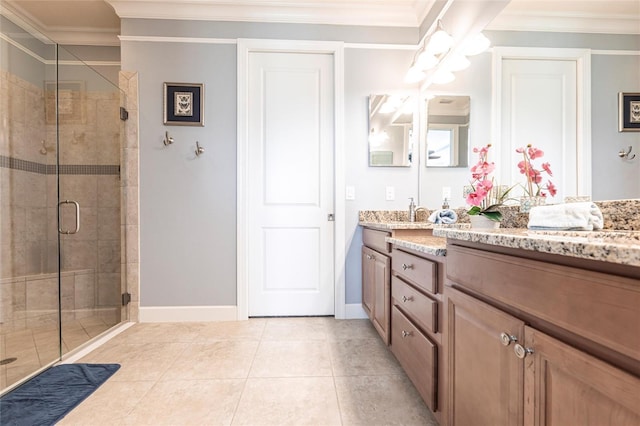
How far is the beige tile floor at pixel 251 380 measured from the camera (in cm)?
127

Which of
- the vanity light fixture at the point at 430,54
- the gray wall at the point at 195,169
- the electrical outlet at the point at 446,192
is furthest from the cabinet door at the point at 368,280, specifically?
the vanity light fixture at the point at 430,54

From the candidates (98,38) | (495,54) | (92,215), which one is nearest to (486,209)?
(495,54)

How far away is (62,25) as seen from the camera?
8.62 feet

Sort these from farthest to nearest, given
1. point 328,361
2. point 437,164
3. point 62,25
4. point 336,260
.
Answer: point 62,25 → point 336,260 → point 437,164 → point 328,361

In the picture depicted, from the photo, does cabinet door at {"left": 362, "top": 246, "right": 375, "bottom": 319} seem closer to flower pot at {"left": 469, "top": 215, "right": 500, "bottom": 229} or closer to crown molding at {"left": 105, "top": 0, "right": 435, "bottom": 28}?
flower pot at {"left": 469, "top": 215, "right": 500, "bottom": 229}

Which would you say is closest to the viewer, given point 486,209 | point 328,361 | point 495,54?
point 486,209

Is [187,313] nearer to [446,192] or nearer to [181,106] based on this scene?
[181,106]

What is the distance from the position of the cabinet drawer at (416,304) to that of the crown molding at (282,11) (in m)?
2.17

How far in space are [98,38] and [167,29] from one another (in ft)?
2.95

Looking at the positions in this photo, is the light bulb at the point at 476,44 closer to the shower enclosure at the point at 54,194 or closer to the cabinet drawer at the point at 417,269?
the cabinet drawer at the point at 417,269

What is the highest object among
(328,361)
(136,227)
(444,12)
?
(444,12)

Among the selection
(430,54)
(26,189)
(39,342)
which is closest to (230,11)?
(430,54)

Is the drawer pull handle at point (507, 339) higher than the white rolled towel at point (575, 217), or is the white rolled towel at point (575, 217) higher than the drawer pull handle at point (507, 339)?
the white rolled towel at point (575, 217)

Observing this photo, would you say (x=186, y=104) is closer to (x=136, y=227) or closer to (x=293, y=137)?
(x=293, y=137)
